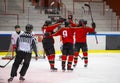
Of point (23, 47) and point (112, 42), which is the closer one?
point (23, 47)

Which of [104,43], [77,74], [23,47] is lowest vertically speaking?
[77,74]

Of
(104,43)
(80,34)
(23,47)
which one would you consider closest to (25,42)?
(23,47)

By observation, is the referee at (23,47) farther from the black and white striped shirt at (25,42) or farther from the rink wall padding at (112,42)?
the rink wall padding at (112,42)

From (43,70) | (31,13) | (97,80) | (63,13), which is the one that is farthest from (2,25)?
(97,80)

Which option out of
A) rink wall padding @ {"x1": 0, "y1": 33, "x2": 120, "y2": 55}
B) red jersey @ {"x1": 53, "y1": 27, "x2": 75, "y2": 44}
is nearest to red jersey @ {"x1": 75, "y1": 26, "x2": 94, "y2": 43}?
red jersey @ {"x1": 53, "y1": 27, "x2": 75, "y2": 44}

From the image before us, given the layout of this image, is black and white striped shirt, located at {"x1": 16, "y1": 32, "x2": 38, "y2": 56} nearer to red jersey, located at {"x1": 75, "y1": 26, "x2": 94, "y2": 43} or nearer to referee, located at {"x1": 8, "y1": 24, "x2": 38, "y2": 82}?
referee, located at {"x1": 8, "y1": 24, "x2": 38, "y2": 82}

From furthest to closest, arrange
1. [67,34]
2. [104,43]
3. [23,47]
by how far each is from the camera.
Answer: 1. [104,43]
2. [67,34]
3. [23,47]

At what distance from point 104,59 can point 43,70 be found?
4.04 metres

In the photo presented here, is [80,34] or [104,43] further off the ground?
[80,34]

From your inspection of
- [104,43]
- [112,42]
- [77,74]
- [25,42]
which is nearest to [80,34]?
[77,74]

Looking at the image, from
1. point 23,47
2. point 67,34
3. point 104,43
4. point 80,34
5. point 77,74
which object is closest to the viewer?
point 23,47

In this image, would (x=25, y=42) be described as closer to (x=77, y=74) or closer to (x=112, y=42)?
(x=77, y=74)

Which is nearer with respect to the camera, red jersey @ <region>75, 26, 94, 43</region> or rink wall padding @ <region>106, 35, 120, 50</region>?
red jersey @ <region>75, 26, 94, 43</region>

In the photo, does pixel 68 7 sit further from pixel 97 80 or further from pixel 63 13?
pixel 97 80
